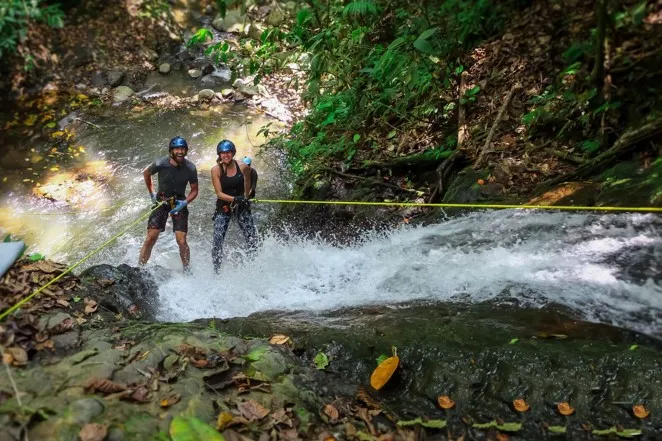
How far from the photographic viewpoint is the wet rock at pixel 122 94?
1143 centimetres

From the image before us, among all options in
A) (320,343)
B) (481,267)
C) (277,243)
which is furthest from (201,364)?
(277,243)

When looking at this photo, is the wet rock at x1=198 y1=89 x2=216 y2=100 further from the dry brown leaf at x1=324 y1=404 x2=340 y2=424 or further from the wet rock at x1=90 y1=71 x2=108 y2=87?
the dry brown leaf at x1=324 y1=404 x2=340 y2=424

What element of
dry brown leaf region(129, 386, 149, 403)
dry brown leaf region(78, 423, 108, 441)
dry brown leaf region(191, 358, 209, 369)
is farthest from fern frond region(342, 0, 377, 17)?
dry brown leaf region(78, 423, 108, 441)

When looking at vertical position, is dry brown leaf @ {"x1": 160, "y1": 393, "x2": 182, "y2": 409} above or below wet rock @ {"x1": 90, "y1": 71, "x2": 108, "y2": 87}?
below

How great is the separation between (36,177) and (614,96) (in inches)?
384

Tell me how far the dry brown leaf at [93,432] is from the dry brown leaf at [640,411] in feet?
9.42

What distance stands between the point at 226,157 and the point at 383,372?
12.0 feet

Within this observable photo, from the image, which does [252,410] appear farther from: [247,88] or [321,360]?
[247,88]

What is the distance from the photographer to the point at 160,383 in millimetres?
2730

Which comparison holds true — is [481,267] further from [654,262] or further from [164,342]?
[164,342]

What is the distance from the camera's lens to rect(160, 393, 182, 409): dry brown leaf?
2557 mm

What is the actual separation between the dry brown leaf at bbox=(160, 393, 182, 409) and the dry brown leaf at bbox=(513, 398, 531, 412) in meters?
1.99

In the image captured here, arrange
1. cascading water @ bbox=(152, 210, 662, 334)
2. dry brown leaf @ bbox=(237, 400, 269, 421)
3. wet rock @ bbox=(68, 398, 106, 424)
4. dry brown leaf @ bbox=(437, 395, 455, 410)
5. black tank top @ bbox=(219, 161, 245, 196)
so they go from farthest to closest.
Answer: black tank top @ bbox=(219, 161, 245, 196) < cascading water @ bbox=(152, 210, 662, 334) < dry brown leaf @ bbox=(437, 395, 455, 410) < dry brown leaf @ bbox=(237, 400, 269, 421) < wet rock @ bbox=(68, 398, 106, 424)

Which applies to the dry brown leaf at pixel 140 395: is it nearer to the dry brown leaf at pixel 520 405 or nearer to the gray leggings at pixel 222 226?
the dry brown leaf at pixel 520 405
